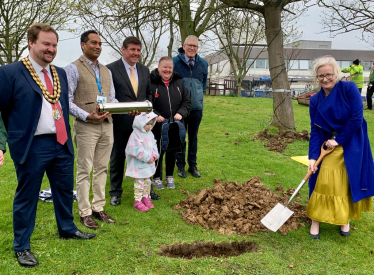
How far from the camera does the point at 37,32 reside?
3164 mm

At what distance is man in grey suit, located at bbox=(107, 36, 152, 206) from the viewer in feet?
15.0

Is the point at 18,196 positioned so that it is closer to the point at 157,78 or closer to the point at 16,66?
the point at 16,66

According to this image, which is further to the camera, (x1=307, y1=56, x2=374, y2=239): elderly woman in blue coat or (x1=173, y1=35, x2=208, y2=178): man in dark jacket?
(x1=173, y1=35, x2=208, y2=178): man in dark jacket

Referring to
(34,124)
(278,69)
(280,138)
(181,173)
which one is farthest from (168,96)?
(278,69)

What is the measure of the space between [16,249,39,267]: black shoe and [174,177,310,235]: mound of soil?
1840mm

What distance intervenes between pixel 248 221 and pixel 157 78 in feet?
8.34

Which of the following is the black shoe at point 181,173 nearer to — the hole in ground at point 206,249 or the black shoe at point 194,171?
the black shoe at point 194,171

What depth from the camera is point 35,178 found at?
130 inches

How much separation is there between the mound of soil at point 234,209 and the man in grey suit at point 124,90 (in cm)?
98

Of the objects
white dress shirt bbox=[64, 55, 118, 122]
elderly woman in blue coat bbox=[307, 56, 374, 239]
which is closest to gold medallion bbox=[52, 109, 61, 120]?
white dress shirt bbox=[64, 55, 118, 122]

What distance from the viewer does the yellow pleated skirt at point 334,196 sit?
3.92 m

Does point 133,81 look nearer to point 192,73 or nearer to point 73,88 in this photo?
point 73,88

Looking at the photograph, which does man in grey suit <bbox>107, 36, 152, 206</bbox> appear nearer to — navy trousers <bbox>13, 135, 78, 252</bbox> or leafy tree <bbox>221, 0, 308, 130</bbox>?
navy trousers <bbox>13, 135, 78, 252</bbox>

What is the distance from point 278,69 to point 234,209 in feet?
19.6
